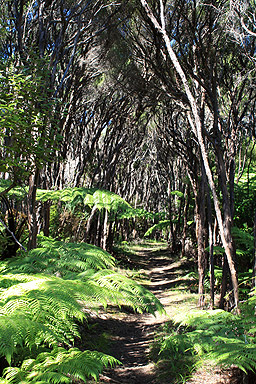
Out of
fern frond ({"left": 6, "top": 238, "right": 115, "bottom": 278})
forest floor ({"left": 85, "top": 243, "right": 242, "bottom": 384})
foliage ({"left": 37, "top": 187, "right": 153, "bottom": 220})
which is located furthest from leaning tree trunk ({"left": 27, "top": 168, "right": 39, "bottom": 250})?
forest floor ({"left": 85, "top": 243, "right": 242, "bottom": 384})

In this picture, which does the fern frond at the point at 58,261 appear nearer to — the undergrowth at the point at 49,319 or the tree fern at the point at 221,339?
the undergrowth at the point at 49,319

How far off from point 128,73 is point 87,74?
1121mm

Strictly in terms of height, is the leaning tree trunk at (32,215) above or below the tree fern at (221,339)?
above

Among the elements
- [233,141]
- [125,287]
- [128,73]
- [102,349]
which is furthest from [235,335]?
[128,73]

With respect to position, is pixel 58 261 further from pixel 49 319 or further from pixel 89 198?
pixel 89 198

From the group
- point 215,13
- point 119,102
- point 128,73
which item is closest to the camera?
point 215,13

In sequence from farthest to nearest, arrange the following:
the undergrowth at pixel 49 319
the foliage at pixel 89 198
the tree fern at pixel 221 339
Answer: the foliage at pixel 89 198
the tree fern at pixel 221 339
the undergrowth at pixel 49 319

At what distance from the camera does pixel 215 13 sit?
15.0 feet

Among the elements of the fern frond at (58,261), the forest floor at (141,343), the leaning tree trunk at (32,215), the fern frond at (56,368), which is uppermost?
the leaning tree trunk at (32,215)

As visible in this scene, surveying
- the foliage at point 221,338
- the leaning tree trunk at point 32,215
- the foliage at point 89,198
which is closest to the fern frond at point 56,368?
the foliage at point 221,338

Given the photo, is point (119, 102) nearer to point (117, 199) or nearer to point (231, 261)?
point (117, 199)

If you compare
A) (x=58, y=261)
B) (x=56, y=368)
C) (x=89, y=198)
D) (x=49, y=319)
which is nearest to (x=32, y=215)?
(x=89, y=198)

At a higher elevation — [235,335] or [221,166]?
[221,166]

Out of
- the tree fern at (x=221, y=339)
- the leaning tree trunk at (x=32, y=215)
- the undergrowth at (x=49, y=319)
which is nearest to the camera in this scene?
the undergrowth at (x=49, y=319)
